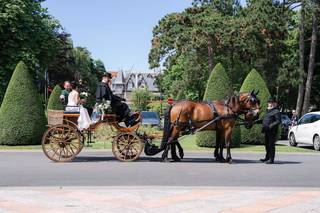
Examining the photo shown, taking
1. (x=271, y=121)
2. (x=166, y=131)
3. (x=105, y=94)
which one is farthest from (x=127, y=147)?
(x=271, y=121)

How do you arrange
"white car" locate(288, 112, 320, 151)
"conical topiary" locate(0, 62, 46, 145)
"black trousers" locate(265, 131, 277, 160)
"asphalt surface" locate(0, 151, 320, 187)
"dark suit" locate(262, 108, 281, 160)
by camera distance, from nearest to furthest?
"asphalt surface" locate(0, 151, 320, 187) < "black trousers" locate(265, 131, 277, 160) < "dark suit" locate(262, 108, 281, 160) < "conical topiary" locate(0, 62, 46, 145) < "white car" locate(288, 112, 320, 151)

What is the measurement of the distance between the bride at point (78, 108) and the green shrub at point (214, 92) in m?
8.36

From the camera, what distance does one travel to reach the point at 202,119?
15.3 m

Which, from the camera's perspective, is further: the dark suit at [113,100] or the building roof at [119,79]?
the building roof at [119,79]

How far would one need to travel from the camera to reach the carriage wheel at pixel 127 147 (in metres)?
14.8

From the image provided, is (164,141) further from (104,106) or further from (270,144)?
(270,144)

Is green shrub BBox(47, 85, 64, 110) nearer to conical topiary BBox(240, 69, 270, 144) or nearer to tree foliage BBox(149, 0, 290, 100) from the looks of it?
conical topiary BBox(240, 69, 270, 144)

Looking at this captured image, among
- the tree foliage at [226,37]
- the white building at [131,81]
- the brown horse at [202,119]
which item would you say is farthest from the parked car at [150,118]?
the white building at [131,81]

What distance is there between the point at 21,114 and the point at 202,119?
10.0m

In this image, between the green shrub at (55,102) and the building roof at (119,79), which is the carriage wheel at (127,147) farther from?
the building roof at (119,79)

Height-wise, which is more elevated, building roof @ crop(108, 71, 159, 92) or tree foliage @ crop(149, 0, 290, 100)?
building roof @ crop(108, 71, 159, 92)

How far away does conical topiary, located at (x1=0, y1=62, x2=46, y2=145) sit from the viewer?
2208 cm

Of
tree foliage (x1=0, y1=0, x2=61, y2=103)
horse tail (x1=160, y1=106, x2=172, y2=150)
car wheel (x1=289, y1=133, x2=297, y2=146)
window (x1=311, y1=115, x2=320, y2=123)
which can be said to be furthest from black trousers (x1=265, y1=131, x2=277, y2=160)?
tree foliage (x1=0, y1=0, x2=61, y2=103)

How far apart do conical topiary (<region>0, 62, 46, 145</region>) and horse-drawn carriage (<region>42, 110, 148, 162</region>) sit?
7316 mm
